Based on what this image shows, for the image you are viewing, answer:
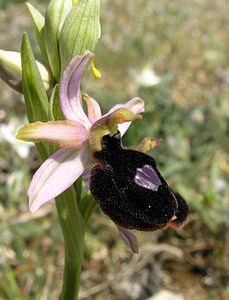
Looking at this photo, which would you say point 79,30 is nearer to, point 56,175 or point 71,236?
point 56,175

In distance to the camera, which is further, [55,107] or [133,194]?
[55,107]

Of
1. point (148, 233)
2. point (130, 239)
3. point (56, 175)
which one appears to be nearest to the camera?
point (56, 175)

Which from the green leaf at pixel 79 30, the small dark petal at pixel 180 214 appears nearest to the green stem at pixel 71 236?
the small dark petal at pixel 180 214

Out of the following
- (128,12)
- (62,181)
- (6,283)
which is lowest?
(128,12)

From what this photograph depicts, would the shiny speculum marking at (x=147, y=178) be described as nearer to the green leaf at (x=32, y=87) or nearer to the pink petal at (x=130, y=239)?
the pink petal at (x=130, y=239)

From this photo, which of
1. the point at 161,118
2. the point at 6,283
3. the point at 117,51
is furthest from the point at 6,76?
the point at 117,51

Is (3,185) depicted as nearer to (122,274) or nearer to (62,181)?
(122,274)

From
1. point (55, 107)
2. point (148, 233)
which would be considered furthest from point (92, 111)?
point (148, 233)
